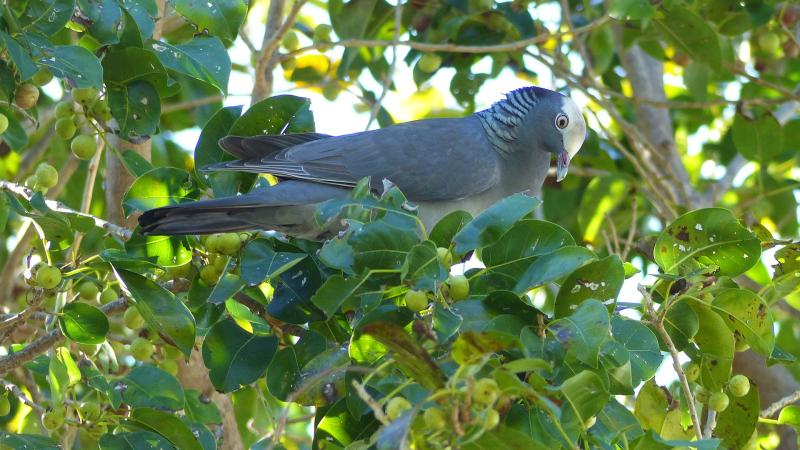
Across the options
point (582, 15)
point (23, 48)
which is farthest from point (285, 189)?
point (582, 15)

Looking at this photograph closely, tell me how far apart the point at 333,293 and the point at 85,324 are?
2.95 feet

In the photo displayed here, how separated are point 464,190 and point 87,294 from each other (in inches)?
67.5

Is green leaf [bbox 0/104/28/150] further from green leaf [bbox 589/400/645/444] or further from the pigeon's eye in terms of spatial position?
green leaf [bbox 589/400/645/444]

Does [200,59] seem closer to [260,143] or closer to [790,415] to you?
[260,143]

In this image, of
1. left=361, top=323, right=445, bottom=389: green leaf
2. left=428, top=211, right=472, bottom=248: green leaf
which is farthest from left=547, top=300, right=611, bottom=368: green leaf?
left=428, top=211, right=472, bottom=248: green leaf

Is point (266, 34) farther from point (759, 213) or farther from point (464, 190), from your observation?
point (759, 213)

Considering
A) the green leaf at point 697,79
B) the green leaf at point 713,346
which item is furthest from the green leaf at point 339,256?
the green leaf at point 697,79

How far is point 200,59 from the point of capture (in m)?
3.21

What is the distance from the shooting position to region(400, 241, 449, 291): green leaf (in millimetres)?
2416

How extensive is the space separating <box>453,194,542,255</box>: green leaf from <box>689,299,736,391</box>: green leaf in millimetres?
649

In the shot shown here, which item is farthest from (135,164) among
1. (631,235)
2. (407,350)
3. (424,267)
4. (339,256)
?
(631,235)

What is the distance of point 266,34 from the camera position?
4.64 m

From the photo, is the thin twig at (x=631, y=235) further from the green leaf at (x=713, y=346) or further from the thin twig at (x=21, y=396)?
the thin twig at (x=21, y=396)

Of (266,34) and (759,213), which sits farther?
(759,213)
